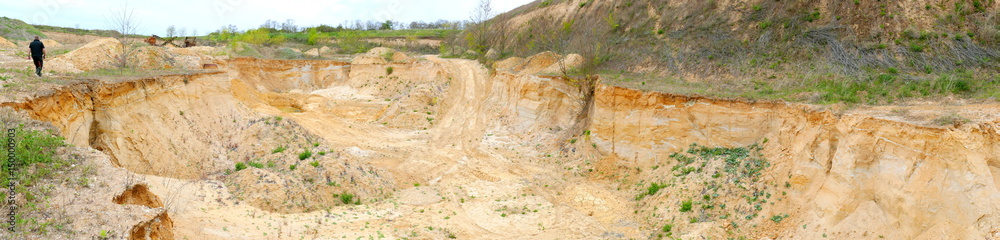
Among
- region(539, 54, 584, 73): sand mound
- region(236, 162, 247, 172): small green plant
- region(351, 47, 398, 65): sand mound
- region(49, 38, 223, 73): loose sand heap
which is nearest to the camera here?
region(236, 162, 247, 172): small green plant

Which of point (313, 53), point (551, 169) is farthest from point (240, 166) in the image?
point (313, 53)

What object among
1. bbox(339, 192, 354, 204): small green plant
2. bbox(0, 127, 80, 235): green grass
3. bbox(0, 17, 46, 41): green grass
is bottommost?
bbox(339, 192, 354, 204): small green plant

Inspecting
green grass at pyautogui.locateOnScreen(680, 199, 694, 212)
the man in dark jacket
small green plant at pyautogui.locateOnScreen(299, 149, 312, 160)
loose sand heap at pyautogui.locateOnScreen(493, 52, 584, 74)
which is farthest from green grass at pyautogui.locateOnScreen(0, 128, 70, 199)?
loose sand heap at pyautogui.locateOnScreen(493, 52, 584, 74)

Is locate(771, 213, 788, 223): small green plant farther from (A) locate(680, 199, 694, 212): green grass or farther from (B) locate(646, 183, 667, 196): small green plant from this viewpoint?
(B) locate(646, 183, 667, 196): small green plant

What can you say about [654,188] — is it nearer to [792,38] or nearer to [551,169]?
[551,169]

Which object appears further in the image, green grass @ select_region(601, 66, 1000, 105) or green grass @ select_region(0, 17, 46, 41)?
green grass @ select_region(0, 17, 46, 41)

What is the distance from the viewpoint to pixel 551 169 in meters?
19.3

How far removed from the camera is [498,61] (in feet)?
105

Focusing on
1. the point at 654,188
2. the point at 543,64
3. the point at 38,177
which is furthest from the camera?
the point at 543,64

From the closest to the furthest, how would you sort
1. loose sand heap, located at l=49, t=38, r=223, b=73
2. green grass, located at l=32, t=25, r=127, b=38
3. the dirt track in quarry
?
the dirt track in quarry
loose sand heap, located at l=49, t=38, r=223, b=73
green grass, located at l=32, t=25, r=127, b=38

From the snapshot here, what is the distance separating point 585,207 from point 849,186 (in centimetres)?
693

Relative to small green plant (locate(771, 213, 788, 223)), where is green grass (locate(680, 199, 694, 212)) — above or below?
below

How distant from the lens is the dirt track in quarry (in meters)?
10.0

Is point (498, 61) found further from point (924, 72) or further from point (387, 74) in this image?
point (924, 72)
